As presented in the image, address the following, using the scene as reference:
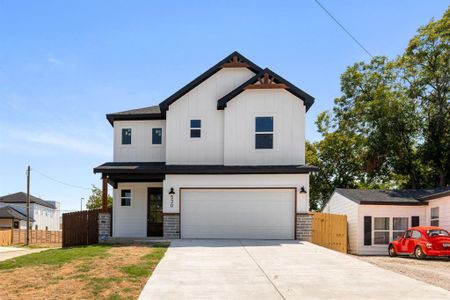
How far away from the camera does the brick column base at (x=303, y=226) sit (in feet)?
63.3

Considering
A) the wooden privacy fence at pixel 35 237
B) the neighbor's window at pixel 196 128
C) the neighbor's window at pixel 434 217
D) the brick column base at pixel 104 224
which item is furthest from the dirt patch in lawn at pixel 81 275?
the wooden privacy fence at pixel 35 237

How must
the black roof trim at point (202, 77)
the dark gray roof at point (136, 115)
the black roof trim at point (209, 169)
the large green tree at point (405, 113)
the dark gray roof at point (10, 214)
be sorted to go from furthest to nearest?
the dark gray roof at point (10, 214) → the large green tree at point (405, 113) → the dark gray roof at point (136, 115) → the black roof trim at point (202, 77) → the black roof trim at point (209, 169)

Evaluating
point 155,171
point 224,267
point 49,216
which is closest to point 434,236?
point 224,267

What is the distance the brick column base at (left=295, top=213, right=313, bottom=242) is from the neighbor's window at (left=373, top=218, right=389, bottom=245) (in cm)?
566

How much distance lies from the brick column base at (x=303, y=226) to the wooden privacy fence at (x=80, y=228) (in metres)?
8.56

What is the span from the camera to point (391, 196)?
79.0 feet

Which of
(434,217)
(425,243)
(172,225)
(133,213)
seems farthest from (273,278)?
(434,217)

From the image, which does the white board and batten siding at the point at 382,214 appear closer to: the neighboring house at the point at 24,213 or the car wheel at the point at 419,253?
the car wheel at the point at 419,253

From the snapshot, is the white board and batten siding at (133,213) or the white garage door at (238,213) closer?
the white garage door at (238,213)

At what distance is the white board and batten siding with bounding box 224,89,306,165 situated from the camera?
2009cm

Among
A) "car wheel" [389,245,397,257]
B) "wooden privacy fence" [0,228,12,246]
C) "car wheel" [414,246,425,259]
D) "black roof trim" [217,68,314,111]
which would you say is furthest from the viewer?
"wooden privacy fence" [0,228,12,246]

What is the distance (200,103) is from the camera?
20922mm

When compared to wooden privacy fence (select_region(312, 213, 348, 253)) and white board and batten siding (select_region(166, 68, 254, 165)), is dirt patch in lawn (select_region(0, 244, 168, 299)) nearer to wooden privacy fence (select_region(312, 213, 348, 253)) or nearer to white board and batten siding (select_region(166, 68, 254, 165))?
white board and batten siding (select_region(166, 68, 254, 165))

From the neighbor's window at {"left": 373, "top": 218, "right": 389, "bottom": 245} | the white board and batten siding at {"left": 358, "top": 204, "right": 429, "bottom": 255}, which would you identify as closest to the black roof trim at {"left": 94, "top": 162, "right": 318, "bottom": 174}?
the white board and batten siding at {"left": 358, "top": 204, "right": 429, "bottom": 255}
